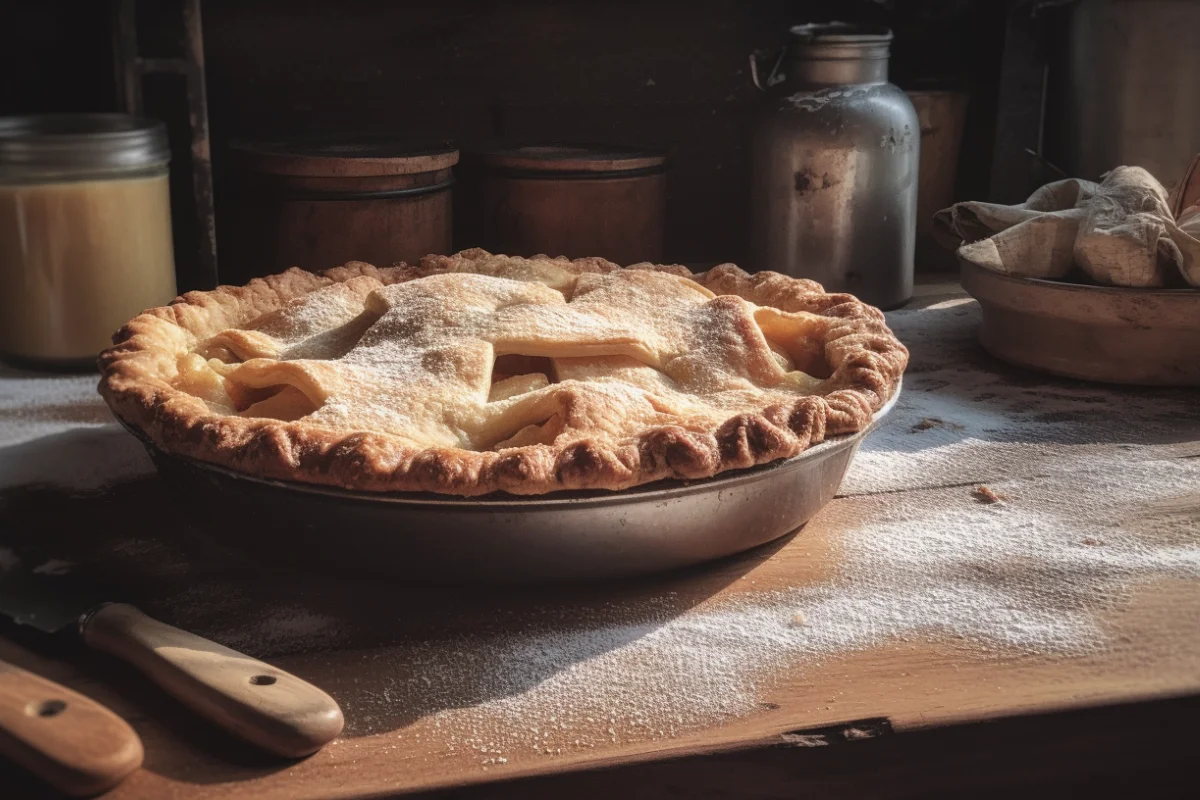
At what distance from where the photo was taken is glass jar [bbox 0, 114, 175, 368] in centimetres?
169

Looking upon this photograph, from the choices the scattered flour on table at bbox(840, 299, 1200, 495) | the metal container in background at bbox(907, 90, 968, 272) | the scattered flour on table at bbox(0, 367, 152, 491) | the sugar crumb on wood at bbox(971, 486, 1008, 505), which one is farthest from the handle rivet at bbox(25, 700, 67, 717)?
the metal container in background at bbox(907, 90, 968, 272)

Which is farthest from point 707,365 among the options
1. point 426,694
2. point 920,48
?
point 920,48

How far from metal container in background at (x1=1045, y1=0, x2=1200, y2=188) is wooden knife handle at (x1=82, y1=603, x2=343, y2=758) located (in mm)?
1889

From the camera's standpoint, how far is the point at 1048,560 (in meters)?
1.22

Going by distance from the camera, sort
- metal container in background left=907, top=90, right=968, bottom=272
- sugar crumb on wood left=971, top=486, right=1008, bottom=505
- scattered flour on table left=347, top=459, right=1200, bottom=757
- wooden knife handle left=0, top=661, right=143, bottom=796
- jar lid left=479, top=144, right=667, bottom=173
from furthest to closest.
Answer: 1. metal container in background left=907, top=90, right=968, bottom=272
2. jar lid left=479, top=144, right=667, bottom=173
3. sugar crumb on wood left=971, top=486, right=1008, bottom=505
4. scattered flour on table left=347, top=459, right=1200, bottom=757
5. wooden knife handle left=0, top=661, right=143, bottom=796

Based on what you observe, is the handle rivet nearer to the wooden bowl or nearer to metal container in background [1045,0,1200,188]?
the wooden bowl

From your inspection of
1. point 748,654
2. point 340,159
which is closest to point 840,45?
point 340,159

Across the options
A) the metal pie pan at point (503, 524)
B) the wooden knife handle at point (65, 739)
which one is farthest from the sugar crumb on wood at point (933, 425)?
the wooden knife handle at point (65, 739)

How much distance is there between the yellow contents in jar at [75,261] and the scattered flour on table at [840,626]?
102cm

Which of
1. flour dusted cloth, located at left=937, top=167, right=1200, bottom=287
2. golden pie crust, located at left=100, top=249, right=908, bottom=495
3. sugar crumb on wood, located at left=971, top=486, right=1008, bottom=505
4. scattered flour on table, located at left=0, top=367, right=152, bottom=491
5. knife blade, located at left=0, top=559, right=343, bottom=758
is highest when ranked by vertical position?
flour dusted cloth, located at left=937, top=167, right=1200, bottom=287

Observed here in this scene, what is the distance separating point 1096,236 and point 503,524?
108cm

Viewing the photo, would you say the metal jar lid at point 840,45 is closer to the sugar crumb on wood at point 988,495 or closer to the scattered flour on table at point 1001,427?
the scattered flour on table at point 1001,427

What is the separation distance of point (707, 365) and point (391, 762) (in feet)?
2.04

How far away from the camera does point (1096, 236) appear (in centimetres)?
167
